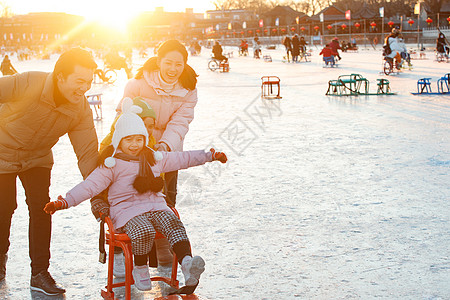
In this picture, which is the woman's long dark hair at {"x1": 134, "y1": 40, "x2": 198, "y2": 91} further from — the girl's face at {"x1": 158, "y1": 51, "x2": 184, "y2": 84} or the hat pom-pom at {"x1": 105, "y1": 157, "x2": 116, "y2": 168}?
the hat pom-pom at {"x1": 105, "y1": 157, "x2": 116, "y2": 168}

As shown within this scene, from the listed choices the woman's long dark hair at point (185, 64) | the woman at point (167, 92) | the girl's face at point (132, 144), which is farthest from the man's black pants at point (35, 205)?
the woman's long dark hair at point (185, 64)

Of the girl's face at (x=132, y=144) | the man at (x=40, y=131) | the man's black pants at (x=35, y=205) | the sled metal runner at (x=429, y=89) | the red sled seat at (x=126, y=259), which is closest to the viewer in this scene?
the red sled seat at (x=126, y=259)

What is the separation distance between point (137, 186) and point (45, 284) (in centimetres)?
84

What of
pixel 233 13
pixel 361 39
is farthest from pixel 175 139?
pixel 233 13

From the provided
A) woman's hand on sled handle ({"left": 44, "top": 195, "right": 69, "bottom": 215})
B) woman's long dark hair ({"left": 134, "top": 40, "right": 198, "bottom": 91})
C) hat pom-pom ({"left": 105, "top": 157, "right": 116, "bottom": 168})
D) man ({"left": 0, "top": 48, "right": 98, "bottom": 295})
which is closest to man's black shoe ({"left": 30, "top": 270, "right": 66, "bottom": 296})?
man ({"left": 0, "top": 48, "right": 98, "bottom": 295})

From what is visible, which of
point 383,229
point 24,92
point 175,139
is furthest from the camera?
point 383,229

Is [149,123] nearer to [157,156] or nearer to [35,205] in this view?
[157,156]

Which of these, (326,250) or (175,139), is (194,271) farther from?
(326,250)

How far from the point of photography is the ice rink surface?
3.77 meters

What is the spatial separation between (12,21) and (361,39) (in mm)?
100792

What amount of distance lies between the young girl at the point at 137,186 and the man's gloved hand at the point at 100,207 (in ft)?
0.14

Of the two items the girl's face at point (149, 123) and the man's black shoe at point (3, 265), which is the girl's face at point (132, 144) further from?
the man's black shoe at point (3, 265)

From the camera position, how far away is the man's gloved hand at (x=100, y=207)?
3398mm

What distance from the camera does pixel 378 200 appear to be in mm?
5656
